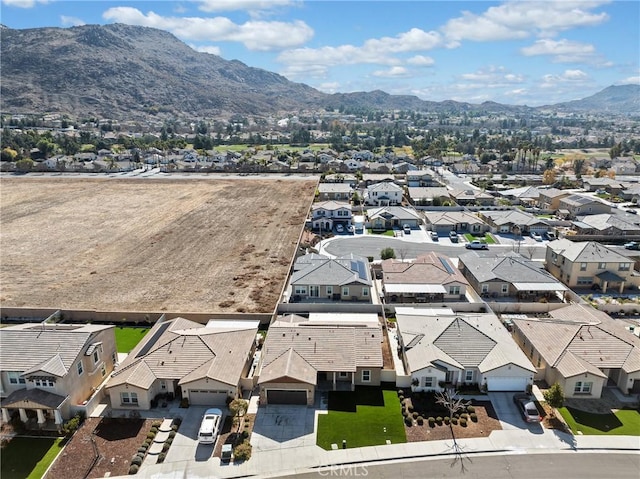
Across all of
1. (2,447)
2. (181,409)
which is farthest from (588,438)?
(2,447)

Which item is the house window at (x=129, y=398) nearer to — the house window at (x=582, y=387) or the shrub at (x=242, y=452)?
the shrub at (x=242, y=452)

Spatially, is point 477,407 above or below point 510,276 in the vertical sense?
below

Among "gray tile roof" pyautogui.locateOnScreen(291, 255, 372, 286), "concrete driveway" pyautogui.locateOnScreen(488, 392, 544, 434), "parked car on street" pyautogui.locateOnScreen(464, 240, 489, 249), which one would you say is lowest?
"concrete driveway" pyautogui.locateOnScreen(488, 392, 544, 434)

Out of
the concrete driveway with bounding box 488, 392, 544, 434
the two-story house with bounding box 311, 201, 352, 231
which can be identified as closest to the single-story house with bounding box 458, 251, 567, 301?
the concrete driveway with bounding box 488, 392, 544, 434

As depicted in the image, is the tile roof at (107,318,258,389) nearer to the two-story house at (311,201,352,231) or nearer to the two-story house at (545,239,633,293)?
the two-story house at (545,239,633,293)

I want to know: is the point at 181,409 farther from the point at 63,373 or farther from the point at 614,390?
the point at 614,390

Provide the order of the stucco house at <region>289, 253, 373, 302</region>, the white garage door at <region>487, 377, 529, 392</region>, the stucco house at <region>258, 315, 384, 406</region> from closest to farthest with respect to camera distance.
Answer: the stucco house at <region>258, 315, 384, 406</region> < the white garage door at <region>487, 377, 529, 392</region> < the stucco house at <region>289, 253, 373, 302</region>

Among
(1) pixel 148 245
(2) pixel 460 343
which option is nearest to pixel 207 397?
(2) pixel 460 343
